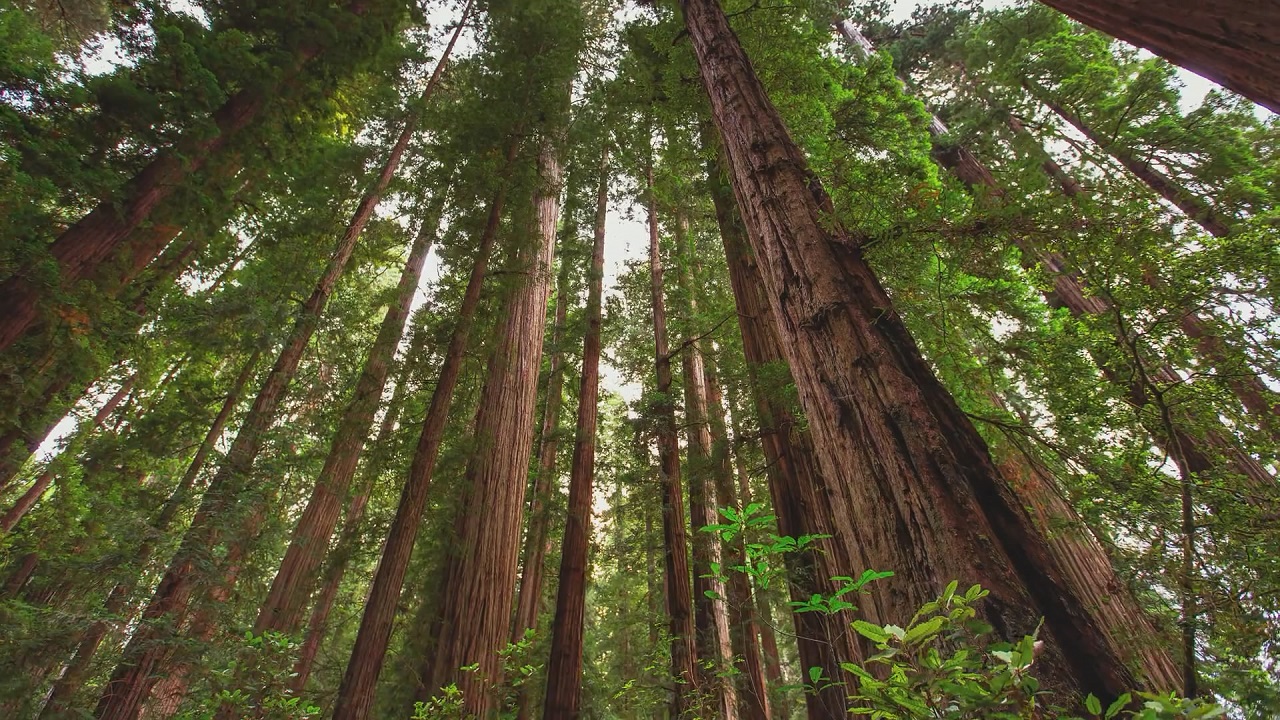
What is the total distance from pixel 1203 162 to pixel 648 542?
10010 millimetres

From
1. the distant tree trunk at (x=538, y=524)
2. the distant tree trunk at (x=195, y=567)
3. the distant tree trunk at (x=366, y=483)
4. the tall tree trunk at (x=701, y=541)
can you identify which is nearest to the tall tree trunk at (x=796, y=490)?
the tall tree trunk at (x=701, y=541)

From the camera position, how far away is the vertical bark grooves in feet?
15.4

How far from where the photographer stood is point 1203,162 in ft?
22.9

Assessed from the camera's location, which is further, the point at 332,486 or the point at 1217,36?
the point at 332,486

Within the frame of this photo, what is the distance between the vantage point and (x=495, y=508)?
5160mm

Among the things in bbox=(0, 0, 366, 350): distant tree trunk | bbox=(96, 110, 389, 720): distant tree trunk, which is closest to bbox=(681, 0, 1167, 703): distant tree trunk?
bbox=(0, 0, 366, 350): distant tree trunk

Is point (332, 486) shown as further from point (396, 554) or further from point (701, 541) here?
point (701, 541)

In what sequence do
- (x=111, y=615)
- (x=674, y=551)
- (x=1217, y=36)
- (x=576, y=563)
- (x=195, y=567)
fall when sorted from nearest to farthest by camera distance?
(x=1217, y=36)
(x=111, y=615)
(x=195, y=567)
(x=576, y=563)
(x=674, y=551)

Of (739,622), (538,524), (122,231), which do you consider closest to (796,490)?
(739,622)

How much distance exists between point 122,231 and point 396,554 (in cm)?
350

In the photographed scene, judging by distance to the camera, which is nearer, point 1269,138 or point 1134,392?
point 1134,392

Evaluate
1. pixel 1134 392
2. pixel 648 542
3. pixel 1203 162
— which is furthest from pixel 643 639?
pixel 1203 162

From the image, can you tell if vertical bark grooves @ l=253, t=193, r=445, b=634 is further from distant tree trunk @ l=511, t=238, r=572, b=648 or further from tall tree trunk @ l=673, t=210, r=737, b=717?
tall tree trunk @ l=673, t=210, r=737, b=717

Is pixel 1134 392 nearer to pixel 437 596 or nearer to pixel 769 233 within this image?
pixel 769 233
